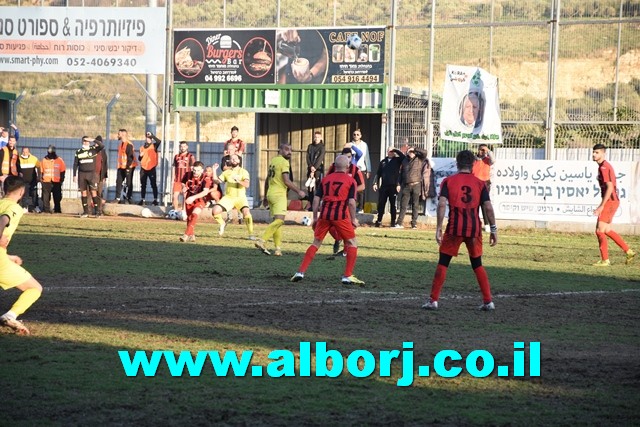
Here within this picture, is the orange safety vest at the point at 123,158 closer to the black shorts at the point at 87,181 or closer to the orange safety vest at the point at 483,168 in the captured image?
the black shorts at the point at 87,181

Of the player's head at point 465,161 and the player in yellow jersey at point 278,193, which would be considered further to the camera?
the player in yellow jersey at point 278,193

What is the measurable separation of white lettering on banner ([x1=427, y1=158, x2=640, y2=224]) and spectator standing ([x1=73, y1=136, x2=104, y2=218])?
10734 mm

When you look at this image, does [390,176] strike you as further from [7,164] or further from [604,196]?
[7,164]

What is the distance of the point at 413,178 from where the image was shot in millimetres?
27422

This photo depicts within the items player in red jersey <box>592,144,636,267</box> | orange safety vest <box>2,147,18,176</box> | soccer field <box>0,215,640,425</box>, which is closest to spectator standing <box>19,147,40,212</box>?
orange safety vest <box>2,147,18,176</box>

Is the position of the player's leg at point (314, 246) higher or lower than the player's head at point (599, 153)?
lower

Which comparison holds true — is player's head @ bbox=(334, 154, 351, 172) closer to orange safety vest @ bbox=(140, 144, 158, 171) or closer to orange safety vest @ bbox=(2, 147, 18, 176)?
orange safety vest @ bbox=(2, 147, 18, 176)

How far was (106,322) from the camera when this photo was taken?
10992 mm

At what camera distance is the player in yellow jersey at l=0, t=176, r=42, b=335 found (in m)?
10.1

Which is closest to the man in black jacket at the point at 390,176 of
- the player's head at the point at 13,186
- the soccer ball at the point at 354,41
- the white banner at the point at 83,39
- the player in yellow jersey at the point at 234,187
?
the soccer ball at the point at 354,41

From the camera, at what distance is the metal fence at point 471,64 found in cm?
2844

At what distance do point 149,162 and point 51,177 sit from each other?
289cm

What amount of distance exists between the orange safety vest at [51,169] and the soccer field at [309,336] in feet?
38.3

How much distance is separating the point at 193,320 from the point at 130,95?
51.1 metres
